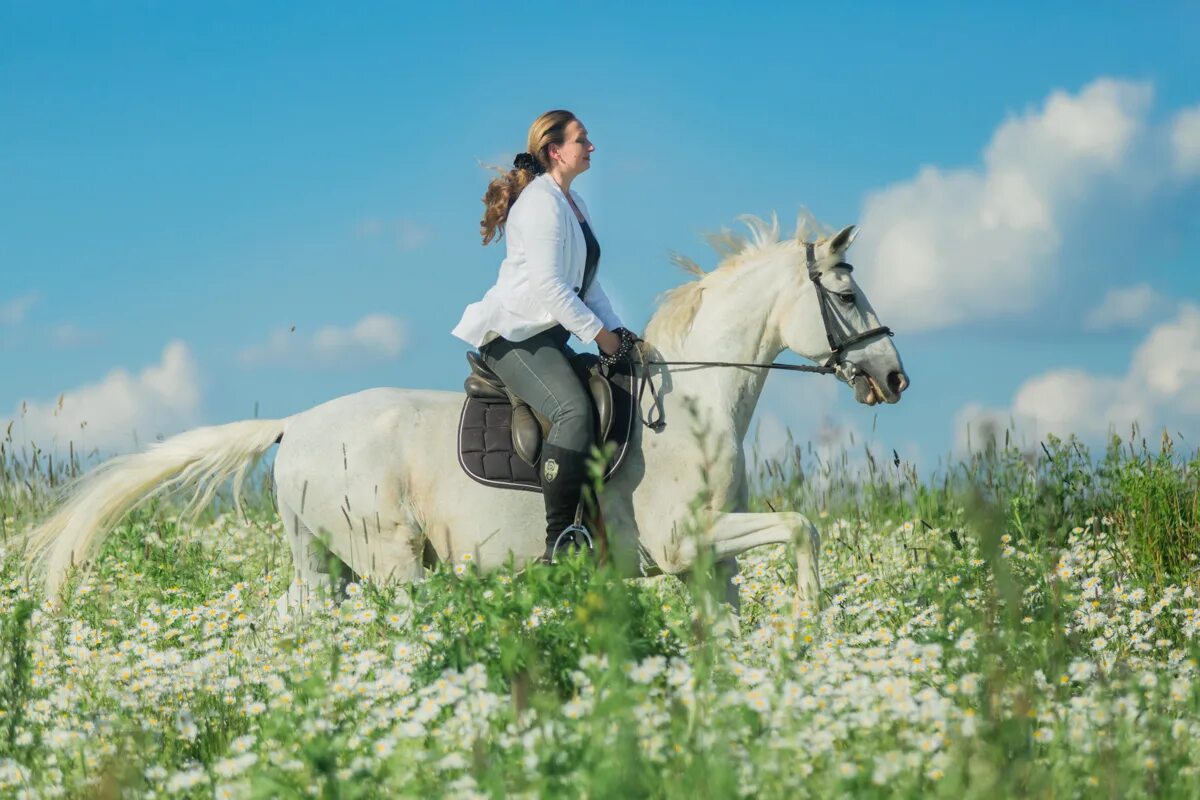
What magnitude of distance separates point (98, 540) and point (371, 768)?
17.1 feet

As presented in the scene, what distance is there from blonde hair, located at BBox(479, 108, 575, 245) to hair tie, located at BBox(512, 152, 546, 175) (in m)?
0.02

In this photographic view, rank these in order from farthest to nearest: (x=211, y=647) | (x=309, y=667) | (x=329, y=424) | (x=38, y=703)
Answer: (x=329, y=424), (x=211, y=647), (x=309, y=667), (x=38, y=703)

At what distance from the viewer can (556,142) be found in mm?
7258

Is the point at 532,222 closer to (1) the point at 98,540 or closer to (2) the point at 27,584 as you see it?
(1) the point at 98,540

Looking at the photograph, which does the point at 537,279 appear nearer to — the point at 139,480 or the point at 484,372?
the point at 484,372

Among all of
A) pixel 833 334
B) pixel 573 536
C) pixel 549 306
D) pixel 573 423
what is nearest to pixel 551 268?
pixel 549 306

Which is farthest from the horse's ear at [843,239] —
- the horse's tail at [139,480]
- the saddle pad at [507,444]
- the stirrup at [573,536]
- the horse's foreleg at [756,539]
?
the horse's tail at [139,480]

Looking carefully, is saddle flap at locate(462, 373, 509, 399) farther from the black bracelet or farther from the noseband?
the noseband

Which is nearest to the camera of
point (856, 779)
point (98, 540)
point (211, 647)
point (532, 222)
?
point (856, 779)

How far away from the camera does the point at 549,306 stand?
22.3 feet

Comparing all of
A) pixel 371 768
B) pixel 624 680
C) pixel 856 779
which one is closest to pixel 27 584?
pixel 371 768

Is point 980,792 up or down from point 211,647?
down

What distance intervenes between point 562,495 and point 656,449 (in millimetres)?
651

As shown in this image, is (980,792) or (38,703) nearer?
(980,792)
